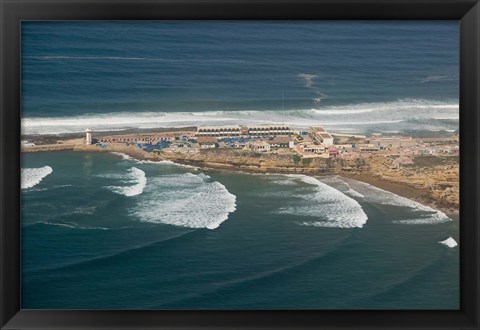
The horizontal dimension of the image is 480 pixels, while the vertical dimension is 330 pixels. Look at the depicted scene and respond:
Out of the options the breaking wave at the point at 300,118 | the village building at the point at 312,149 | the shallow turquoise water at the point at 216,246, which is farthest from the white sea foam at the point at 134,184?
the village building at the point at 312,149

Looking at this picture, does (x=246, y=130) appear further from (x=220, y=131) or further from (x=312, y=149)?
(x=312, y=149)

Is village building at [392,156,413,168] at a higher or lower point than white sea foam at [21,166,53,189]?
higher

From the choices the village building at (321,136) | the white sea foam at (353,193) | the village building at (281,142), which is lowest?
the white sea foam at (353,193)

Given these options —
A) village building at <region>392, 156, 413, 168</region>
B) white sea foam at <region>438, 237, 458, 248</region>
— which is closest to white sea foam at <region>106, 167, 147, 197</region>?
village building at <region>392, 156, 413, 168</region>

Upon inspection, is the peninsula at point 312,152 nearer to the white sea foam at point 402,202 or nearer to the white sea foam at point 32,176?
the white sea foam at point 402,202

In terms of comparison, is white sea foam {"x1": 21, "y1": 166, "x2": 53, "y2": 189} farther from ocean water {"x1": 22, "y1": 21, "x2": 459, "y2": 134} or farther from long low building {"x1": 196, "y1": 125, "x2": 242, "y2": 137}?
long low building {"x1": 196, "y1": 125, "x2": 242, "y2": 137}

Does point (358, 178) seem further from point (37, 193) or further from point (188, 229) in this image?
point (37, 193)

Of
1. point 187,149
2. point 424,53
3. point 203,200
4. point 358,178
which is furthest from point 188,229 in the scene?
point 424,53
